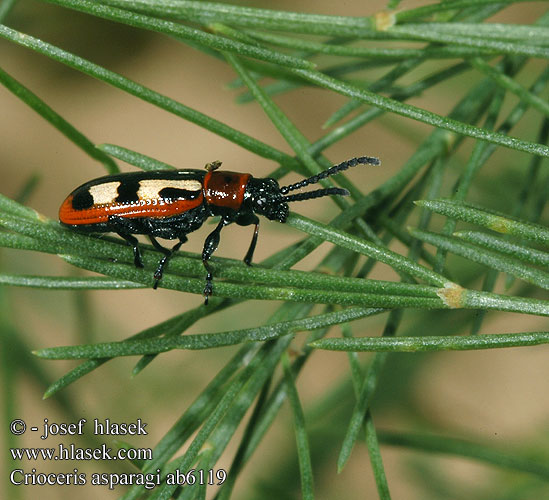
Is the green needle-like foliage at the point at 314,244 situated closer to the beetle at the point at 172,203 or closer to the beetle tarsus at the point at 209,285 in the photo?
the beetle tarsus at the point at 209,285

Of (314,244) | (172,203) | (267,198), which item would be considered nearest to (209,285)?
(314,244)

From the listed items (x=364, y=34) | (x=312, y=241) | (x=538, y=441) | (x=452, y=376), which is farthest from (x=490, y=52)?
(x=452, y=376)

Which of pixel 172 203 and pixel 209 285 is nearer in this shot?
pixel 209 285

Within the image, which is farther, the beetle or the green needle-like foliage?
the beetle

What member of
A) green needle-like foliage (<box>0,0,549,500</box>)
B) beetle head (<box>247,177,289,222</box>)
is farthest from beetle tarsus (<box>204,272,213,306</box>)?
beetle head (<box>247,177,289,222</box>)

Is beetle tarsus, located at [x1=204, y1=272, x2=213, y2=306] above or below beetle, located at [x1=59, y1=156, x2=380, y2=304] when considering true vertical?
below

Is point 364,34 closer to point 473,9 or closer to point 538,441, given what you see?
point 473,9

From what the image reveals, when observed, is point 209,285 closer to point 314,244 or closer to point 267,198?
point 314,244

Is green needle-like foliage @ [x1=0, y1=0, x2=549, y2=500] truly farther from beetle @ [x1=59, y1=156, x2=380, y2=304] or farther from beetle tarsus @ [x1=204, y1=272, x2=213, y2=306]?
beetle @ [x1=59, y1=156, x2=380, y2=304]
